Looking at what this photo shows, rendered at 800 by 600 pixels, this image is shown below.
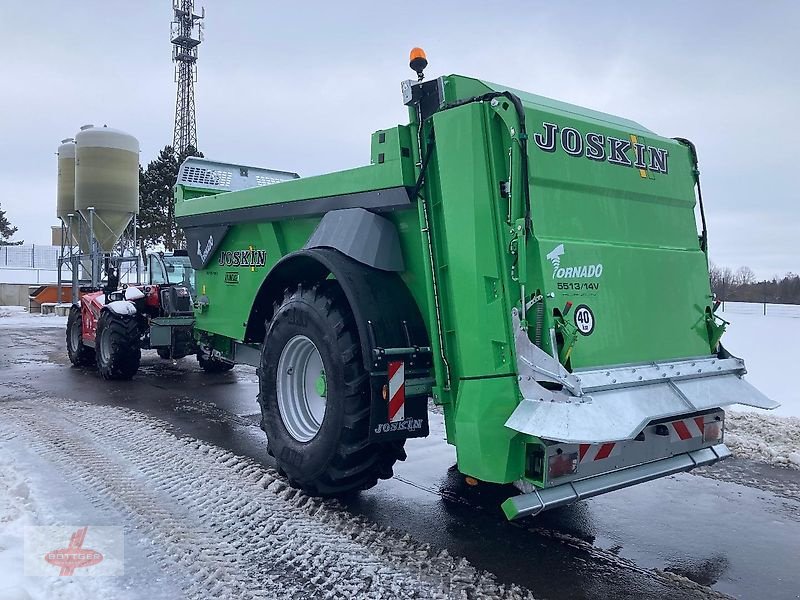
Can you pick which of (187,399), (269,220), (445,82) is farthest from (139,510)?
(187,399)

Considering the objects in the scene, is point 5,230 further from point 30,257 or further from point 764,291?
point 764,291

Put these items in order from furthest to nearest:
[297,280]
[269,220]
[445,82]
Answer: [269,220] < [297,280] < [445,82]

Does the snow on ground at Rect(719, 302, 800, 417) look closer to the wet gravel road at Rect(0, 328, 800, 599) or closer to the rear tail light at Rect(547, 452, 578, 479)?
the wet gravel road at Rect(0, 328, 800, 599)

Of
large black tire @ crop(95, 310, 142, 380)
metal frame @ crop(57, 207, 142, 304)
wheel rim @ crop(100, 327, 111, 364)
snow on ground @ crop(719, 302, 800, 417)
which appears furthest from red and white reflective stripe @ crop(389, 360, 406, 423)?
metal frame @ crop(57, 207, 142, 304)

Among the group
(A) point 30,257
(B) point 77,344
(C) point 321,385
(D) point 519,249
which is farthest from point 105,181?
(A) point 30,257

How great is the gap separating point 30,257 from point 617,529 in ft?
137

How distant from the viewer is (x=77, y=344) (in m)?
11.2

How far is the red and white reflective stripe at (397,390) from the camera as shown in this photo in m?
4.00

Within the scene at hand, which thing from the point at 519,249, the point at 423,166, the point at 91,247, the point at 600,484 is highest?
the point at 91,247

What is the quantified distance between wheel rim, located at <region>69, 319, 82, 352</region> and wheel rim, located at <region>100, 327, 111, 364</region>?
175 centimetres

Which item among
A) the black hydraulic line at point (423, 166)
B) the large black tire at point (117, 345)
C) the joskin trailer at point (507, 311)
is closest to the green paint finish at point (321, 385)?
the joskin trailer at point (507, 311)

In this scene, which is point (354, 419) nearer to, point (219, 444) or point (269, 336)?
point (269, 336)

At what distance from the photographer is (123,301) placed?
31.7 ft

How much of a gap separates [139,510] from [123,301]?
19.8 feet
